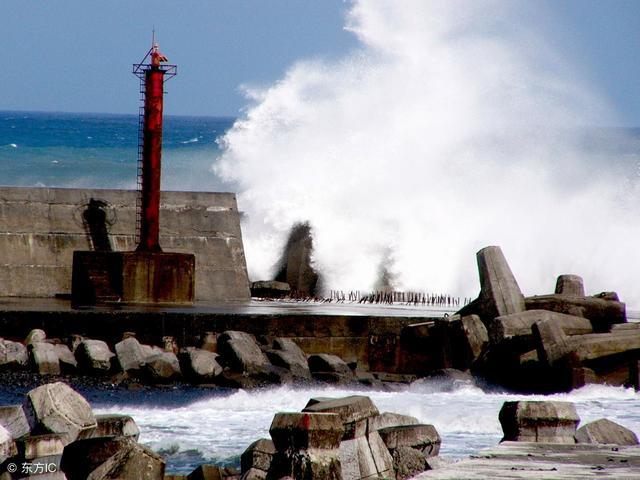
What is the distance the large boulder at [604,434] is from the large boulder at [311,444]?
1748mm

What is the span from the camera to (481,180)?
28.3 meters

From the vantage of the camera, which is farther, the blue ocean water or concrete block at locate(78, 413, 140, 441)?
the blue ocean water

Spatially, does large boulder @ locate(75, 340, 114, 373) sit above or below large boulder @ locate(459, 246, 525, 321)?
below

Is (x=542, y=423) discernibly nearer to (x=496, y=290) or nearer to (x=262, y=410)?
(x=262, y=410)

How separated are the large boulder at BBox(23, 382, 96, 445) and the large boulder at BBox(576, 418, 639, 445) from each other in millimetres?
2584

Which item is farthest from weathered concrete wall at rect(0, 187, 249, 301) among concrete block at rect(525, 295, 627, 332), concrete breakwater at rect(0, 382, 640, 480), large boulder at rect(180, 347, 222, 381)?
concrete breakwater at rect(0, 382, 640, 480)

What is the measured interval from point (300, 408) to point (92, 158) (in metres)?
49.1

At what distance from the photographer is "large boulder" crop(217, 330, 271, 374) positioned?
44.8 feet

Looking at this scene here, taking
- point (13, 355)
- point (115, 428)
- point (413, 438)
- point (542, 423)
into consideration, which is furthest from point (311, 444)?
point (13, 355)

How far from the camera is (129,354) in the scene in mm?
13711

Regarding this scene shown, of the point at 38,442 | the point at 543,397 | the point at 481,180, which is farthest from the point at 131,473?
the point at 481,180

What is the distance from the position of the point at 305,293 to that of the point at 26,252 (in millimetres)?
4270

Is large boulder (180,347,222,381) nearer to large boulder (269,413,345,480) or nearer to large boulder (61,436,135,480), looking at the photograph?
large boulder (61,436,135,480)

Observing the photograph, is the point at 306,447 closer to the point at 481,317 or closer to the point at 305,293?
the point at 481,317
